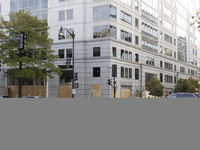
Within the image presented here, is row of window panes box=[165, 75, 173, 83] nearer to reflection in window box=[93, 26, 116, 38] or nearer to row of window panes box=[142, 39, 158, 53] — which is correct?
row of window panes box=[142, 39, 158, 53]

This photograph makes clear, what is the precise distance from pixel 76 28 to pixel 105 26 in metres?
5.45

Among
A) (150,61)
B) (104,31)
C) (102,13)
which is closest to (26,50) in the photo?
(104,31)

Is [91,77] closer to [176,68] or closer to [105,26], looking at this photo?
[105,26]

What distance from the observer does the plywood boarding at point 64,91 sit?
51.5 m

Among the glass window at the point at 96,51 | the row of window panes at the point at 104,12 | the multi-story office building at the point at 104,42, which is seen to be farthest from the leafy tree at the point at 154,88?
the row of window panes at the point at 104,12

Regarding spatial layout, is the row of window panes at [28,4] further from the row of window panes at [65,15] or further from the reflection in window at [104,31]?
the reflection in window at [104,31]

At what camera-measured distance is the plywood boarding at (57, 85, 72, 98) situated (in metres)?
51.5

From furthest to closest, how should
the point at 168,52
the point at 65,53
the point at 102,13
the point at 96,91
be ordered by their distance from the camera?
the point at 168,52
the point at 65,53
the point at 102,13
the point at 96,91

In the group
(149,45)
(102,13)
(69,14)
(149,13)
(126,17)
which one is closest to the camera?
(102,13)

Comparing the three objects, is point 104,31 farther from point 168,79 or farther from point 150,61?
point 168,79

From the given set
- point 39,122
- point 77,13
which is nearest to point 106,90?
point 77,13

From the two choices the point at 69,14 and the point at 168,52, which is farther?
the point at 168,52

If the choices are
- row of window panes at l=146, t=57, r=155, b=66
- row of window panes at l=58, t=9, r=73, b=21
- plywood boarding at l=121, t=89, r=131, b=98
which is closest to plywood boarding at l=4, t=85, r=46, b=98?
row of window panes at l=58, t=9, r=73, b=21

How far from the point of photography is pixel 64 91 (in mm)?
52188
